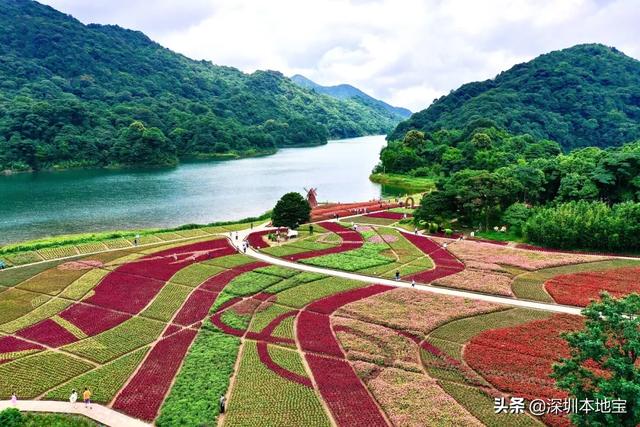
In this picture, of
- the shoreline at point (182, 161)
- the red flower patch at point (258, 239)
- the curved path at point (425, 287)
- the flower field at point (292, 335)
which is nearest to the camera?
the flower field at point (292, 335)

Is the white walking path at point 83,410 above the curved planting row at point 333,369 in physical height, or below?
below

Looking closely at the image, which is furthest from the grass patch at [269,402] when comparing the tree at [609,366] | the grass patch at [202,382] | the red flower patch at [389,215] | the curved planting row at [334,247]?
the red flower patch at [389,215]

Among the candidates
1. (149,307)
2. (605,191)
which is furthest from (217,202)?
(605,191)

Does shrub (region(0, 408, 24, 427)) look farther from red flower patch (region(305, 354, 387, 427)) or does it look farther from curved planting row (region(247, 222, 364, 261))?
curved planting row (region(247, 222, 364, 261))

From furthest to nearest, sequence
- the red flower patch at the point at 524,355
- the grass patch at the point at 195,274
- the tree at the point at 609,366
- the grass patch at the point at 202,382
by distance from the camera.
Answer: the grass patch at the point at 195,274 < the red flower patch at the point at 524,355 < the grass patch at the point at 202,382 < the tree at the point at 609,366

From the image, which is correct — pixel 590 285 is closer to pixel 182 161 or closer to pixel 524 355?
pixel 524 355

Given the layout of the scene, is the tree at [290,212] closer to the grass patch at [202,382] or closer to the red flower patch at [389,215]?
the red flower patch at [389,215]
